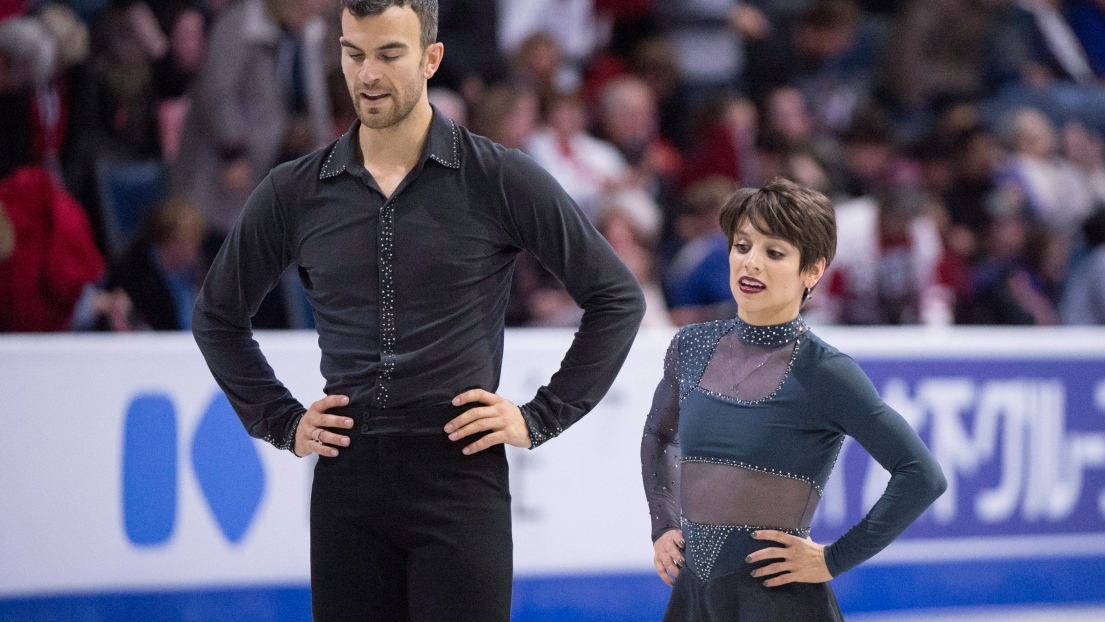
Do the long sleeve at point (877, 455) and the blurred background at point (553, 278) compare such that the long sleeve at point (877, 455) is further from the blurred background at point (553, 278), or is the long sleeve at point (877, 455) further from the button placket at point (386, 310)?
the blurred background at point (553, 278)

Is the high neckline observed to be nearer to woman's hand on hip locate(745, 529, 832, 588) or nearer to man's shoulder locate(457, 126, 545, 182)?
woman's hand on hip locate(745, 529, 832, 588)

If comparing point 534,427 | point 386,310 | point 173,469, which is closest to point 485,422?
point 534,427

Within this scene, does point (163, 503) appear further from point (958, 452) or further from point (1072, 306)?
point (1072, 306)

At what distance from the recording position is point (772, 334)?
2570 mm

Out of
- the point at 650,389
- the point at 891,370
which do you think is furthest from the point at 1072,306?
the point at 650,389

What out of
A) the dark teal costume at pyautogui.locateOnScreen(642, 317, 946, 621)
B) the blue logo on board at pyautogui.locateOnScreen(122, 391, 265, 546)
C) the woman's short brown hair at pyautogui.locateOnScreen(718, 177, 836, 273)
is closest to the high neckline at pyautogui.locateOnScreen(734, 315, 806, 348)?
the dark teal costume at pyautogui.locateOnScreen(642, 317, 946, 621)

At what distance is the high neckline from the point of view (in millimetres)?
2566

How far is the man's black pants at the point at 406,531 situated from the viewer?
2426mm

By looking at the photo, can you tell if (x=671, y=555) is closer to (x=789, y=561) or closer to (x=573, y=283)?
(x=789, y=561)

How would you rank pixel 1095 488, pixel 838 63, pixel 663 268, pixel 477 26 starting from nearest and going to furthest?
pixel 1095 488
pixel 663 268
pixel 477 26
pixel 838 63

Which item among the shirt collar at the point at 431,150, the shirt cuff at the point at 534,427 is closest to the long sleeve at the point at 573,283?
the shirt cuff at the point at 534,427

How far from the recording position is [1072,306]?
7016 mm

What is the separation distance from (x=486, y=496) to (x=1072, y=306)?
5433mm

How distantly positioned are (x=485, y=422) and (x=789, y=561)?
0.64 meters
